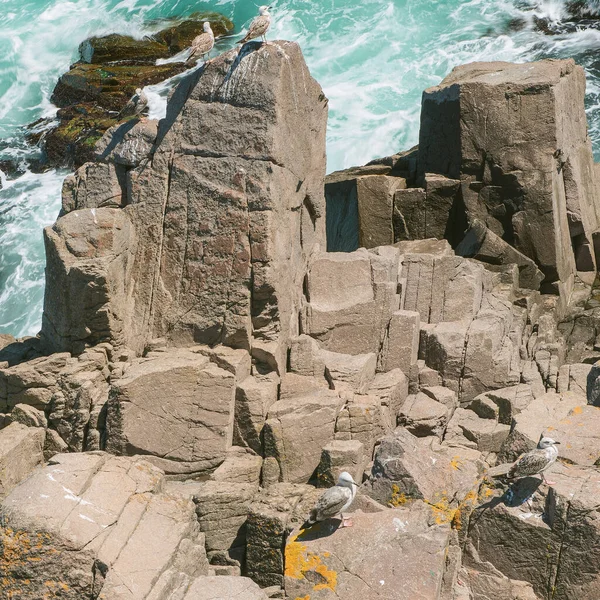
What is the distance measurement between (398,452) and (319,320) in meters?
3.76

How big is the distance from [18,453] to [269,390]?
3.06 m

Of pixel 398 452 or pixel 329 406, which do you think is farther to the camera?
pixel 329 406

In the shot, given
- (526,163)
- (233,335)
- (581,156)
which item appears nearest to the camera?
(233,335)

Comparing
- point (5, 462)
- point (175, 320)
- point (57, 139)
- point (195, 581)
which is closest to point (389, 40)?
point (57, 139)

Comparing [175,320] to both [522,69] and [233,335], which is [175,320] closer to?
[233,335]

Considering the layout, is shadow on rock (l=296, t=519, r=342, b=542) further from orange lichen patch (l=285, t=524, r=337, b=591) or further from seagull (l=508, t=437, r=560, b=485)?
seagull (l=508, t=437, r=560, b=485)

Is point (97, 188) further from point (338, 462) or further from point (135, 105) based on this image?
point (338, 462)

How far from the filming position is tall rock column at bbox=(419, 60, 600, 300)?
55.7 feet

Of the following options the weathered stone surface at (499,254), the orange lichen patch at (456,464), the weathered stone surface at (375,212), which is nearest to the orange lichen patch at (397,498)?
the orange lichen patch at (456,464)

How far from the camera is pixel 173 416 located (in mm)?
11789

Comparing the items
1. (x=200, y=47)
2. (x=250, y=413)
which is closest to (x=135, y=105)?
(x=200, y=47)

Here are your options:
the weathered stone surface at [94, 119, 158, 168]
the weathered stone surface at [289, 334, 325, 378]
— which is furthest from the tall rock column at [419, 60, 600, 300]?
the weathered stone surface at [94, 119, 158, 168]

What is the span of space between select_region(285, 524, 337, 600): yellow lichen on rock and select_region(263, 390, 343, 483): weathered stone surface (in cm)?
261

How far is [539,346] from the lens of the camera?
49.5ft
